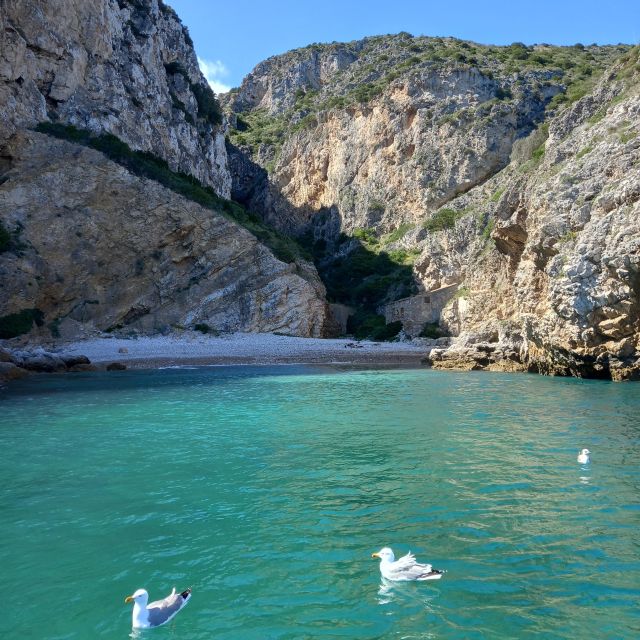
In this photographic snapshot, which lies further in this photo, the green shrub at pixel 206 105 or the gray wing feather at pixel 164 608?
the green shrub at pixel 206 105

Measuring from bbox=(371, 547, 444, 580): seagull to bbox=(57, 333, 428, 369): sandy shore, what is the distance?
86.8 feet

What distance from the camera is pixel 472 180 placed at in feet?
177

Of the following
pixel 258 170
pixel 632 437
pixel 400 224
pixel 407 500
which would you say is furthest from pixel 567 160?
pixel 258 170

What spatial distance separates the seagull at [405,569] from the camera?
4.97 m

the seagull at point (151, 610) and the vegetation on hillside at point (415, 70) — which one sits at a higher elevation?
the vegetation on hillside at point (415, 70)

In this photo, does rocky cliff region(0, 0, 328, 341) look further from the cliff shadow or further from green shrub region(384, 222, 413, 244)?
green shrub region(384, 222, 413, 244)

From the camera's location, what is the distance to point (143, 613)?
4426 mm

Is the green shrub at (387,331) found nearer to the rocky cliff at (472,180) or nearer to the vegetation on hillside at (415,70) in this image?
the rocky cliff at (472,180)

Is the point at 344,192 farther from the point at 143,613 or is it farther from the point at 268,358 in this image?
the point at 143,613

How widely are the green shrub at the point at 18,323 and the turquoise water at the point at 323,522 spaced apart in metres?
19.9

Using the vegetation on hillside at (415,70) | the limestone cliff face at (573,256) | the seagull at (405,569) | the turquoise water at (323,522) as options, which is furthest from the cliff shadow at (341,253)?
the seagull at (405,569)

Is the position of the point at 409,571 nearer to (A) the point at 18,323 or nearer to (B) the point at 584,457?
(B) the point at 584,457

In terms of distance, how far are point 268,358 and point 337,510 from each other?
1040 inches

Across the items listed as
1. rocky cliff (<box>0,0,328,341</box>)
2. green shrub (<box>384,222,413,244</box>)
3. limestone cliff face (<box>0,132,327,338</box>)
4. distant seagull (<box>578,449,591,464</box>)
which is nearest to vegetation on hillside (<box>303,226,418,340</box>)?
green shrub (<box>384,222,413,244</box>)
